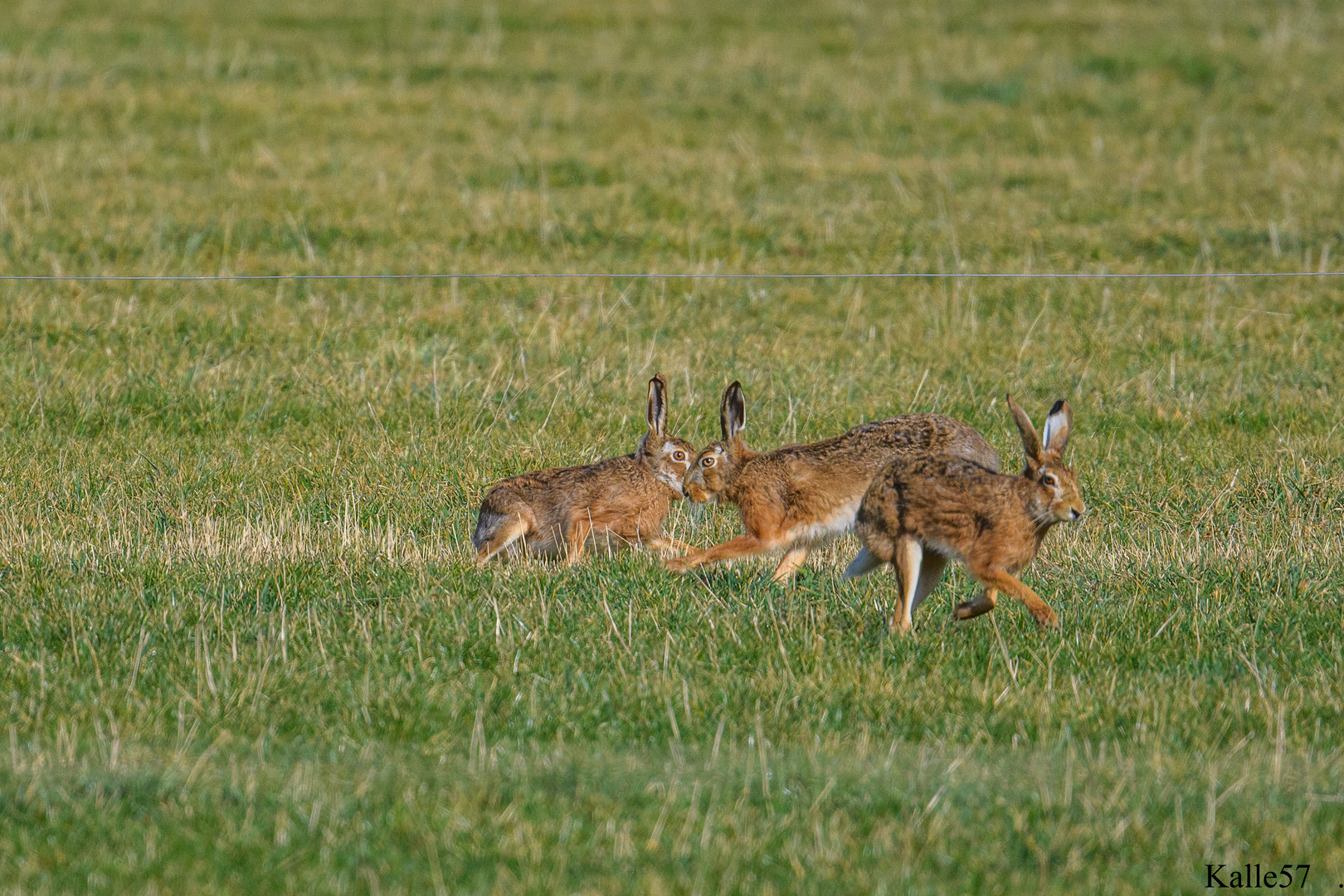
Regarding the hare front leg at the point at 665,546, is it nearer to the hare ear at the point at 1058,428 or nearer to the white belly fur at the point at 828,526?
the white belly fur at the point at 828,526

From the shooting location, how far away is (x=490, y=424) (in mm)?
11773

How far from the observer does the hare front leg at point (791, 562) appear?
8516 mm

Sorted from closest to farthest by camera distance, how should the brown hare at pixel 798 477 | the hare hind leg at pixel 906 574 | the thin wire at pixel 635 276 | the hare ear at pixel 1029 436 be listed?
the hare ear at pixel 1029 436
the hare hind leg at pixel 906 574
the brown hare at pixel 798 477
the thin wire at pixel 635 276

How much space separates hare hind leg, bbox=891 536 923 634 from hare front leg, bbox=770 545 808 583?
1.18 metres

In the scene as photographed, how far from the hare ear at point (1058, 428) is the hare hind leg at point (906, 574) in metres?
0.72

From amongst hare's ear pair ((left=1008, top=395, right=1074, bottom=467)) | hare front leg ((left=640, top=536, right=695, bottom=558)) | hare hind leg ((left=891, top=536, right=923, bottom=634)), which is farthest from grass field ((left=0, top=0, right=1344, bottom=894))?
hare's ear pair ((left=1008, top=395, right=1074, bottom=467))

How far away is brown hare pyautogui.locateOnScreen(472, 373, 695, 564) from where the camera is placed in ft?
29.1

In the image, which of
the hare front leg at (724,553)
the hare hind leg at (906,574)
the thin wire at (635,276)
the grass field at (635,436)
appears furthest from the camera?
the thin wire at (635,276)

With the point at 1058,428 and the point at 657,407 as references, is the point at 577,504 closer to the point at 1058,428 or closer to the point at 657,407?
the point at 657,407

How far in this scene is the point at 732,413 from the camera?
30.2ft

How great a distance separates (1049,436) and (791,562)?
1.82m

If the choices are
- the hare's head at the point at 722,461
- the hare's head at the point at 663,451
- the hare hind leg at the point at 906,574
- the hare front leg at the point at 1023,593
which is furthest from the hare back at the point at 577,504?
the hare front leg at the point at 1023,593

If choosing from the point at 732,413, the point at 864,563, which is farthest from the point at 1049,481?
the point at 732,413

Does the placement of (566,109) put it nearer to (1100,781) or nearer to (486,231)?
(486,231)
